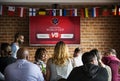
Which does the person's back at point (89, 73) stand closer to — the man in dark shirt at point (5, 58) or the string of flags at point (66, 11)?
the man in dark shirt at point (5, 58)

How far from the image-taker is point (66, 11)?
8.70 m

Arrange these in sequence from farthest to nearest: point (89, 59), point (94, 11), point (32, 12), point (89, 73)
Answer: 1. point (94, 11)
2. point (32, 12)
3. point (89, 59)
4. point (89, 73)

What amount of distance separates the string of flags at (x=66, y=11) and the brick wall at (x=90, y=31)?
0.11 m

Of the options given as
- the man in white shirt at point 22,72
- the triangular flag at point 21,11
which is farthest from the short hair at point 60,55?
the triangular flag at point 21,11

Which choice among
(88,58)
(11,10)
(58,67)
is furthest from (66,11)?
(88,58)

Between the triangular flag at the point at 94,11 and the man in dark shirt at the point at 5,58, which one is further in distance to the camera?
the triangular flag at the point at 94,11

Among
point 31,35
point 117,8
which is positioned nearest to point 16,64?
point 31,35

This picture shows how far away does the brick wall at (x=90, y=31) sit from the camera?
8.70 metres

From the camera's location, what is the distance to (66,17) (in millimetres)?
8586

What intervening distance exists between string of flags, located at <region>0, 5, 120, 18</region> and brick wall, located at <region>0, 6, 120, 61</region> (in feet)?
0.38

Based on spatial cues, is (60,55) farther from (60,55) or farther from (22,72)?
Result: (22,72)

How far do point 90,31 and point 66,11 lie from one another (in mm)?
806

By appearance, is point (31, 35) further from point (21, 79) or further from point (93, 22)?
point (21, 79)

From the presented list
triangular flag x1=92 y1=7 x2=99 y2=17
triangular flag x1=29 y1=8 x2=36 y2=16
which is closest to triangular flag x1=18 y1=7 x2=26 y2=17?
triangular flag x1=29 y1=8 x2=36 y2=16
